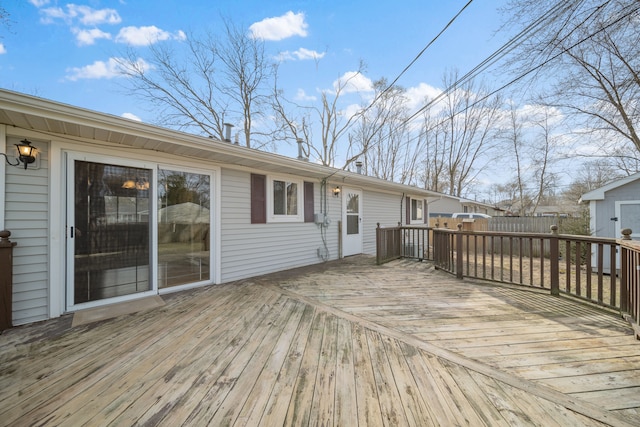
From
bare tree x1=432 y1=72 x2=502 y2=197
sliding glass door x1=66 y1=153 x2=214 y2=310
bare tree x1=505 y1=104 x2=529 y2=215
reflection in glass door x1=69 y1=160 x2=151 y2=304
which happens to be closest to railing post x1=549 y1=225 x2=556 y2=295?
sliding glass door x1=66 y1=153 x2=214 y2=310

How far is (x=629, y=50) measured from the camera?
427cm

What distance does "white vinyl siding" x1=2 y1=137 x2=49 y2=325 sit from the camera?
270cm

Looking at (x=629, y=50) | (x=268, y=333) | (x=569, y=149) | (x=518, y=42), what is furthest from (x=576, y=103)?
(x=268, y=333)

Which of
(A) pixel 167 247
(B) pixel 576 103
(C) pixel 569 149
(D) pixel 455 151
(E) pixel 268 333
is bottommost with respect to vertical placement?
(E) pixel 268 333

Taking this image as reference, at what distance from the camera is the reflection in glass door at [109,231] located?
3.07 metres

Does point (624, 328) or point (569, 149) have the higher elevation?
point (569, 149)

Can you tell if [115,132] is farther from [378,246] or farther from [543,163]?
[543,163]

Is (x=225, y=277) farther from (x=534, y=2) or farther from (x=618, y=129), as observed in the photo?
(x=618, y=129)

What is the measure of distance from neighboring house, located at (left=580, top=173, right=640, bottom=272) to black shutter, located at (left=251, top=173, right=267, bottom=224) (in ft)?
25.8

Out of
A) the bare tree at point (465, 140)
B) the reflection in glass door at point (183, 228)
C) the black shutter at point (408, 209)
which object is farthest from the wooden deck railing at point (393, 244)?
the bare tree at point (465, 140)

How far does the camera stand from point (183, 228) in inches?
154

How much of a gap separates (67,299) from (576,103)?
11.9 meters

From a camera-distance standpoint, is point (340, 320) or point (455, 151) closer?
point (340, 320)

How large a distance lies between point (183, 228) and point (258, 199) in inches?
57.9
